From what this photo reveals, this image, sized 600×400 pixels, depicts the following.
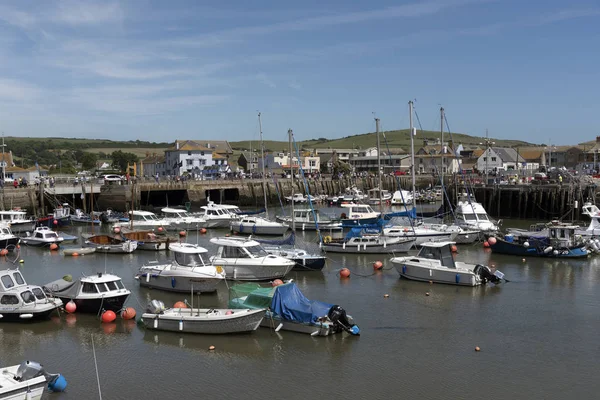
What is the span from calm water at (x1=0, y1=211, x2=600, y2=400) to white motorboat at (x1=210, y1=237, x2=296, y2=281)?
1.44m

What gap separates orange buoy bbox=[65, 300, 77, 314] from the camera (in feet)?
82.8

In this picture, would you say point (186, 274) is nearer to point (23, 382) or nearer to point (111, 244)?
point (23, 382)

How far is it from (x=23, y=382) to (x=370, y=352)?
11.0 meters

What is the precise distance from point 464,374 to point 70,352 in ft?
44.1

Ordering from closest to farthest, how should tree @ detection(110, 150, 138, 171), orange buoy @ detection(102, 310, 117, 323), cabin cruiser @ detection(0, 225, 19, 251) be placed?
1. orange buoy @ detection(102, 310, 117, 323)
2. cabin cruiser @ detection(0, 225, 19, 251)
3. tree @ detection(110, 150, 138, 171)

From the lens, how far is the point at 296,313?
22734mm

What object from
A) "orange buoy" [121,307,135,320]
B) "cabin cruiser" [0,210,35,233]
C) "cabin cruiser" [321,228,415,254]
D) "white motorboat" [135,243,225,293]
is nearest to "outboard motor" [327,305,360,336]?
"white motorboat" [135,243,225,293]

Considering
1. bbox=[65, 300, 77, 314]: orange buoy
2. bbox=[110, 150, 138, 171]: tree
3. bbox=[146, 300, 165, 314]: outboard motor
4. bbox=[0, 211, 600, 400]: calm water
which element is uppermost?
bbox=[110, 150, 138, 171]: tree

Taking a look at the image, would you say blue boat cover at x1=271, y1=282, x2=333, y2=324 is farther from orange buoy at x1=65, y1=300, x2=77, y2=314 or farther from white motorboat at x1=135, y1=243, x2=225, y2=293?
orange buoy at x1=65, y1=300, x2=77, y2=314

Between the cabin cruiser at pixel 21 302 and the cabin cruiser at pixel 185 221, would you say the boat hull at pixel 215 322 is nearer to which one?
the cabin cruiser at pixel 21 302

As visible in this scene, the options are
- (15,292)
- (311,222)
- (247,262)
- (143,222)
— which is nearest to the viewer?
Result: (15,292)

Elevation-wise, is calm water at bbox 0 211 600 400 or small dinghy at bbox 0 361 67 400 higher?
small dinghy at bbox 0 361 67 400

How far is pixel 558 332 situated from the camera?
77.2 feet

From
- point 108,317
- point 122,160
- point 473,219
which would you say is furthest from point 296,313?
point 122,160
